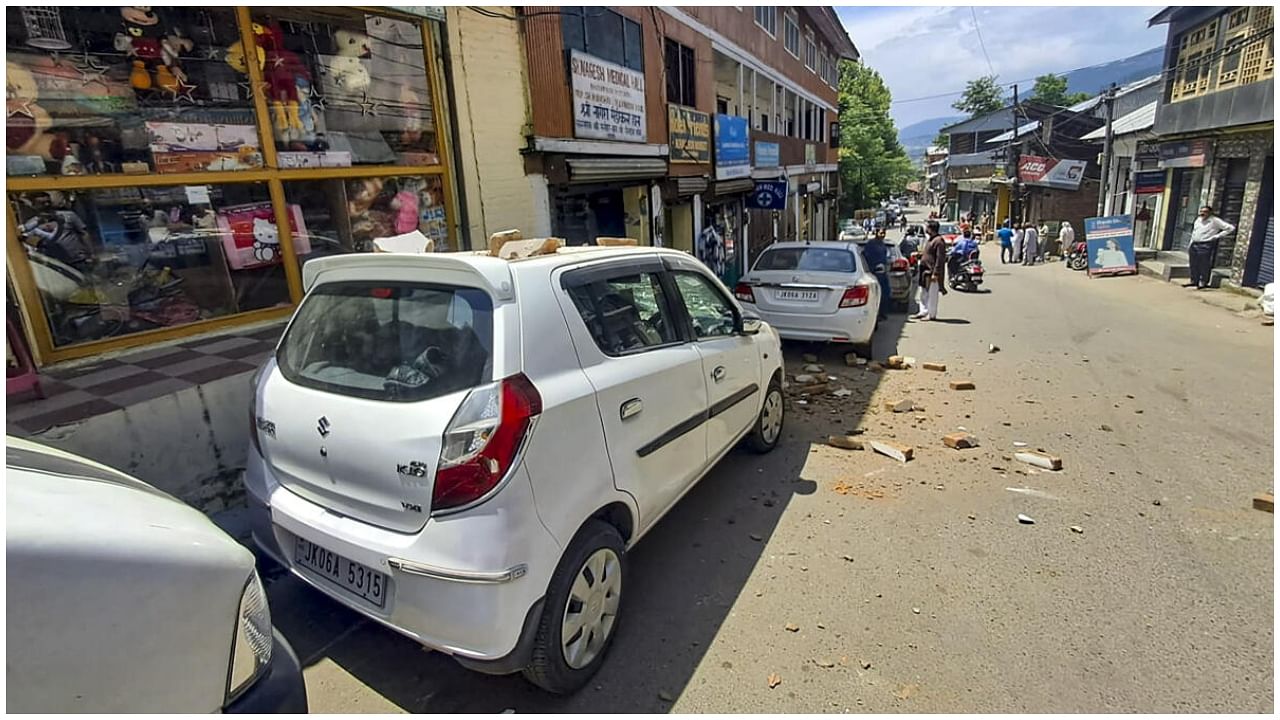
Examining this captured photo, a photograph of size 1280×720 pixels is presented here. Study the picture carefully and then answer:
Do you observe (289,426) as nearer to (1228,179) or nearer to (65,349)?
(65,349)

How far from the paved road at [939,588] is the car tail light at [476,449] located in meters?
1.01

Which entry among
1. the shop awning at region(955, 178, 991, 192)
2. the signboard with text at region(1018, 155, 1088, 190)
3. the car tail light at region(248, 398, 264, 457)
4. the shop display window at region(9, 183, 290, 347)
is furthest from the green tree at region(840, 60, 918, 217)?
the car tail light at region(248, 398, 264, 457)

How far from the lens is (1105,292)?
13953 millimetres

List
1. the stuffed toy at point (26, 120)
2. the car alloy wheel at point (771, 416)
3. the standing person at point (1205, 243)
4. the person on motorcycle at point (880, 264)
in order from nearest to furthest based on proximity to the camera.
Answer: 1. the stuffed toy at point (26, 120)
2. the car alloy wheel at point (771, 416)
3. the person on motorcycle at point (880, 264)
4. the standing person at point (1205, 243)

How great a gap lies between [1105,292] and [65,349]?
58.9 ft

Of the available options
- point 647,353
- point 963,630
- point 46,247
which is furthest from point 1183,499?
point 46,247

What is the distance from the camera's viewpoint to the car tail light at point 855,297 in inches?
282

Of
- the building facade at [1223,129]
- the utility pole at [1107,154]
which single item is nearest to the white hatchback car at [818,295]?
the building facade at [1223,129]

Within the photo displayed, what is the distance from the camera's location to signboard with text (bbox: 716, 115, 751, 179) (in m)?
13.4

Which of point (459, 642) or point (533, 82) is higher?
point (533, 82)

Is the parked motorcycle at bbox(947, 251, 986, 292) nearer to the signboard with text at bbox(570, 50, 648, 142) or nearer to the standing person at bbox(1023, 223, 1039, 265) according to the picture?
the standing person at bbox(1023, 223, 1039, 265)

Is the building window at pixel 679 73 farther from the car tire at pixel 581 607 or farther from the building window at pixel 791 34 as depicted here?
the car tire at pixel 581 607

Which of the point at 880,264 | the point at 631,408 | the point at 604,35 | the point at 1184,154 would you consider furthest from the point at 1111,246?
the point at 631,408

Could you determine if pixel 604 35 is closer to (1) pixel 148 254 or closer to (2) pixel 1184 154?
(1) pixel 148 254
